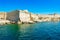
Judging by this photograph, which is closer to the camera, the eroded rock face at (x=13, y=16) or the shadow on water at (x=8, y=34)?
the shadow on water at (x=8, y=34)

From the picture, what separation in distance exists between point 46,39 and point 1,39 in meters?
5.98

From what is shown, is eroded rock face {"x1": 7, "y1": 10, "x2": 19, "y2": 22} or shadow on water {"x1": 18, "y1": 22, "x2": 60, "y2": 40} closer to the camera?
shadow on water {"x1": 18, "y1": 22, "x2": 60, "y2": 40}

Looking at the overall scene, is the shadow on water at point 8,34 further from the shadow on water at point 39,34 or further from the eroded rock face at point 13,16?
the eroded rock face at point 13,16

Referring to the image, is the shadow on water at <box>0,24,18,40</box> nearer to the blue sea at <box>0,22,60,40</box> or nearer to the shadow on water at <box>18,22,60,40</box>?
the blue sea at <box>0,22,60,40</box>

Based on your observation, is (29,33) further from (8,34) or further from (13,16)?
(13,16)

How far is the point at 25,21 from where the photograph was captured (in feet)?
179

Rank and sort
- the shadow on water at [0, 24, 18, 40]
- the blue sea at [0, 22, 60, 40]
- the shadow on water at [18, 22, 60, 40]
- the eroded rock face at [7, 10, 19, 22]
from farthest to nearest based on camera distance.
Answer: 1. the eroded rock face at [7, 10, 19, 22]
2. the blue sea at [0, 22, 60, 40]
3. the shadow on water at [18, 22, 60, 40]
4. the shadow on water at [0, 24, 18, 40]

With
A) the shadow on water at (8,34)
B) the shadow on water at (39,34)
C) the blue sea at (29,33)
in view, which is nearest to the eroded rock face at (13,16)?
the blue sea at (29,33)

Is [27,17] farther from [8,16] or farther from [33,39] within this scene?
[33,39]

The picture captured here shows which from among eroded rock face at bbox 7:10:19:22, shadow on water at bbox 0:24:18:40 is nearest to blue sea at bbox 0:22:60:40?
shadow on water at bbox 0:24:18:40

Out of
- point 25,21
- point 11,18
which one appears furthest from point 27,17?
point 11,18

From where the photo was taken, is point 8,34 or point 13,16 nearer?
point 8,34

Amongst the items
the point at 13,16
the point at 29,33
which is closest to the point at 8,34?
the point at 29,33

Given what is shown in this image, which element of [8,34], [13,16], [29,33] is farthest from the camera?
[13,16]
